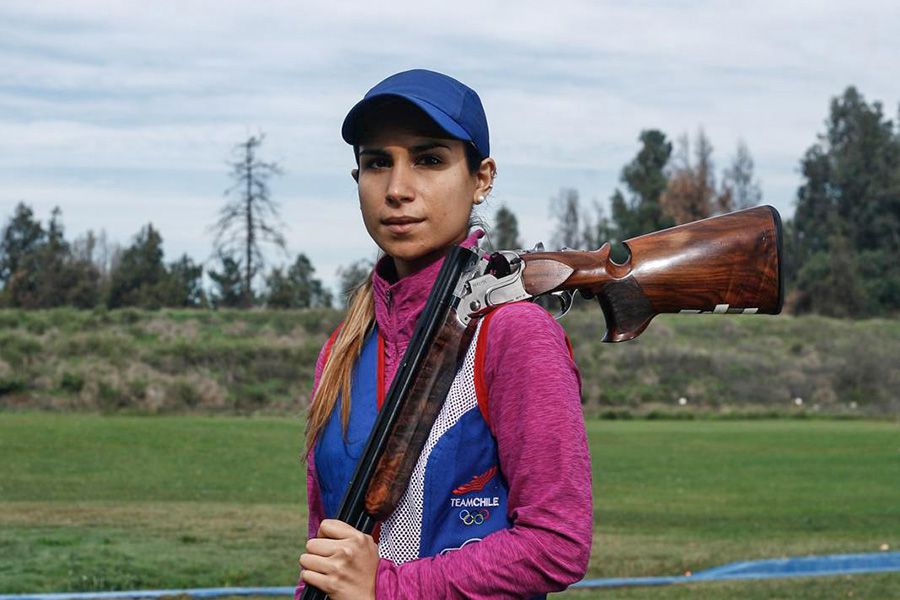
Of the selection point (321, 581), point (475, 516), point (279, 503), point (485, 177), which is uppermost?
point (485, 177)

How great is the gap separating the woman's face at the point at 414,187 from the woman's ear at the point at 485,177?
6 cm

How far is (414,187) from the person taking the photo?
2627 mm

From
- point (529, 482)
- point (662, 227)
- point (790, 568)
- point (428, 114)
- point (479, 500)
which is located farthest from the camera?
point (662, 227)

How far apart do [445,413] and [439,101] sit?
0.57 metres

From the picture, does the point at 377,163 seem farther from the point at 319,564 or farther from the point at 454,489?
the point at 319,564

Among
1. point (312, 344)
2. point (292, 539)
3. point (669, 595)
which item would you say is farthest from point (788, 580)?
point (312, 344)

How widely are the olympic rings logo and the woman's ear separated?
650mm

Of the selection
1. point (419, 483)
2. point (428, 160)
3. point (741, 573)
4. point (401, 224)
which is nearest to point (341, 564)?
point (419, 483)

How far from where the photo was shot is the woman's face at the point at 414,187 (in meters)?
2.63

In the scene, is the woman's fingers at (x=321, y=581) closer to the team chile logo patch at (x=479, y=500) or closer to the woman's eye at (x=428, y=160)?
the team chile logo patch at (x=479, y=500)

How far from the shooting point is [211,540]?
13.1 metres

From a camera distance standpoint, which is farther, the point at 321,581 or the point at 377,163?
the point at 377,163

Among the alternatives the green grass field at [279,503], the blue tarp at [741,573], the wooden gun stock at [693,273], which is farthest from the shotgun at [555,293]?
the green grass field at [279,503]

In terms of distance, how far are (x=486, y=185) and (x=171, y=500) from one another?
51.5 feet
